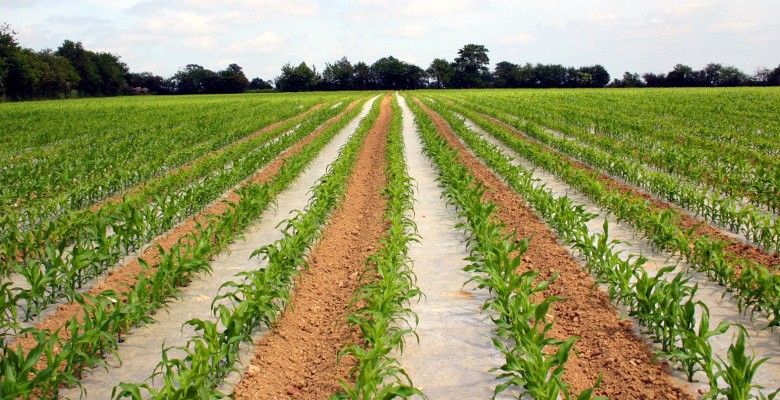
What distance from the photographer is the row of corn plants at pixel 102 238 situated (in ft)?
16.7

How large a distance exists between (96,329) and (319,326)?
5.94 ft

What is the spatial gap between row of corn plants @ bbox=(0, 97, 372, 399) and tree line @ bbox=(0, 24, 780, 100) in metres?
78.3

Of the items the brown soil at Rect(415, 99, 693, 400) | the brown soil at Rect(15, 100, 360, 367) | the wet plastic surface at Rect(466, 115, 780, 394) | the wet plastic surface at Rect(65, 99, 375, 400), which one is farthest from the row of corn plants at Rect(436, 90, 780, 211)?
the brown soil at Rect(15, 100, 360, 367)

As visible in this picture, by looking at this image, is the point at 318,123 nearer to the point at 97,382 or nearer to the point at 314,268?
the point at 314,268

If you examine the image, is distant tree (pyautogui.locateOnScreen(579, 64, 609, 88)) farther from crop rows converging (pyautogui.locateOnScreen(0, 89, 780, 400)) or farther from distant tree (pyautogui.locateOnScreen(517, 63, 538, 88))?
crop rows converging (pyautogui.locateOnScreen(0, 89, 780, 400))

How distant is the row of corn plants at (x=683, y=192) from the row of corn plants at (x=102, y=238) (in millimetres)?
7552

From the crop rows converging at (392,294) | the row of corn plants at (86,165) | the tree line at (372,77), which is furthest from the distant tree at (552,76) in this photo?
the crop rows converging at (392,294)

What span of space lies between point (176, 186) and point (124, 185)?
5.04ft

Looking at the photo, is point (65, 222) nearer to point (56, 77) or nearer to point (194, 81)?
point (56, 77)

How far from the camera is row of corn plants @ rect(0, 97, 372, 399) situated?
344 cm

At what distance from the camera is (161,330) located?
4793 mm

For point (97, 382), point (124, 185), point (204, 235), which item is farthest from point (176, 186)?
point (97, 382)

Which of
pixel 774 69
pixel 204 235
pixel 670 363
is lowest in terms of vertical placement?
pixel 670 363

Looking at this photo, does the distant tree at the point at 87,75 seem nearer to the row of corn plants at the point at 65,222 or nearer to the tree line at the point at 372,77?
the tree line at the point at 372,77
